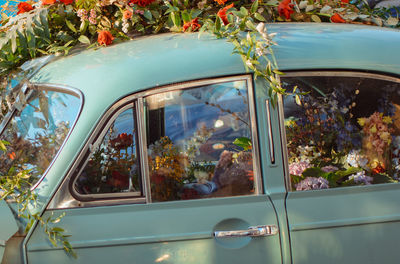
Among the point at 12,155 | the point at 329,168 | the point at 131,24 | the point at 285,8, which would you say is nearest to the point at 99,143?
the point at 12,155

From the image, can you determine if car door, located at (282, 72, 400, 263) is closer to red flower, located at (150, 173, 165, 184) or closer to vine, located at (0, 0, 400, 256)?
vine, located at (0, 0, 400, 256)

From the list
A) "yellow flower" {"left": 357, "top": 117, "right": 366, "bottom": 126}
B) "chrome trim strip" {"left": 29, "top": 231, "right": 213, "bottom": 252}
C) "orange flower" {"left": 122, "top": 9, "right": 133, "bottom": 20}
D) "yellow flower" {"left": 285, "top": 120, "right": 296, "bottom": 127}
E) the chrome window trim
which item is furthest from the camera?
"orange flower" {"left": 122, "top": 9, "right": 133, "bottom": 20}

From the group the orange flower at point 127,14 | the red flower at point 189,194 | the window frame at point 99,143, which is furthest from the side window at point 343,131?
the orange flower at point 127,14

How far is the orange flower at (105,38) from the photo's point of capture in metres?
3.31

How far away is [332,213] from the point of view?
283cm

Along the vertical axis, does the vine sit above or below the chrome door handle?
above

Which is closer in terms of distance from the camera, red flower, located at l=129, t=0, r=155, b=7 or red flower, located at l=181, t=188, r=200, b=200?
red flower, located at l=181, t=188, r=200, b=200

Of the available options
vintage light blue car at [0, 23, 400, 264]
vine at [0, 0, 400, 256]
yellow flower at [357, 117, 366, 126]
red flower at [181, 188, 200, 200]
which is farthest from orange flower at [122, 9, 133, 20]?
yellow flower at [357, 117, 366, 126]

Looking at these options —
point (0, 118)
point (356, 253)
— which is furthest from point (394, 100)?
point (0, 118)

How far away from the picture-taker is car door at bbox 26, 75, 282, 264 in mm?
2738

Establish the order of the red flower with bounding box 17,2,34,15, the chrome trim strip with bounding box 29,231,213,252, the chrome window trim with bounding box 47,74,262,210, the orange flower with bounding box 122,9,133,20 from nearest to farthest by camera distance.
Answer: the chrome trim strip with bounding box 29,231,213,252 → the chrome window trim with bounding box 47,74,262,210 → the orange flower with bounding box 122,9,133,20 → the red flower with bounding box 17,2,34,15

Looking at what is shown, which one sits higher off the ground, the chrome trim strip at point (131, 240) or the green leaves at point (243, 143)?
the green leaves at point (243, 143)

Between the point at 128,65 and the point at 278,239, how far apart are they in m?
1.12

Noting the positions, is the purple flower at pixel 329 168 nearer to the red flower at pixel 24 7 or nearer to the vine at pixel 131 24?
the vine at pixel 131 24
